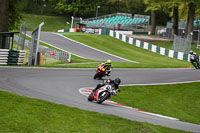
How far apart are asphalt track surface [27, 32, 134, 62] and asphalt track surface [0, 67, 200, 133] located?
14172mm

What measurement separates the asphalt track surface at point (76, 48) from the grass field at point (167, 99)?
19.6 meters

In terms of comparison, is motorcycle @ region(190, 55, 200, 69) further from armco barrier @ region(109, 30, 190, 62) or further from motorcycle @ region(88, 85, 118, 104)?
motorcycle @ region(88, 85, 118, 104)

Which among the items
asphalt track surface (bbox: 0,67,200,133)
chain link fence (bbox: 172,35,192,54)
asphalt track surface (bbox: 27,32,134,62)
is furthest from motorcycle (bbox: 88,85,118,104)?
chain link fence (bbox: 172,35,192,54)

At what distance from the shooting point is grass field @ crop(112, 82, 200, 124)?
15.7 metres

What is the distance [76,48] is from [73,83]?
2457cm

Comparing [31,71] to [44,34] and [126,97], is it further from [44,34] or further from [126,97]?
[44,34]

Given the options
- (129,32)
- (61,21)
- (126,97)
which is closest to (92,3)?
(61,21)

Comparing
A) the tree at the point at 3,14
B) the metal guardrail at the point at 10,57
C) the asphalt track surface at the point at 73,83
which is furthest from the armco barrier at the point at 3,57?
the tree at the point at 3,14

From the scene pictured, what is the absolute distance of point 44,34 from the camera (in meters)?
49.6

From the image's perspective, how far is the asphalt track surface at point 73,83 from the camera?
42.2ft

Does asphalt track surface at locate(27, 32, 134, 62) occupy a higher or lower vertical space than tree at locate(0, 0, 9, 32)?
lower

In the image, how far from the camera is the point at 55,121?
31.5 feet

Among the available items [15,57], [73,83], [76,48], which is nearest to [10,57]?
[15,57]

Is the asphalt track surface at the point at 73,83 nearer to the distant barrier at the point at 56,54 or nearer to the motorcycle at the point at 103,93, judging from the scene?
the motorcycle at the point at 103,93
